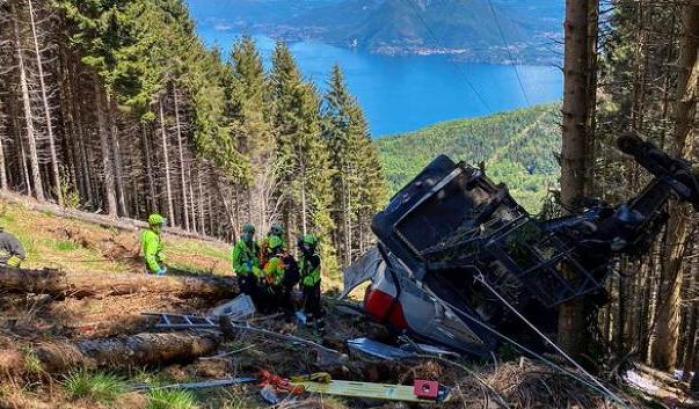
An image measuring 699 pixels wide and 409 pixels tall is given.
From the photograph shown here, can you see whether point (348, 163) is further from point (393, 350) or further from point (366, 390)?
point (366, 390)

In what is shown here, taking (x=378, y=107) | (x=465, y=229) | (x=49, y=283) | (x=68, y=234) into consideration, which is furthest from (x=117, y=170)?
(x=378, y=107)

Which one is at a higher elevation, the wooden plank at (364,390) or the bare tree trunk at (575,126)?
the bare tree trunk at (575,126)

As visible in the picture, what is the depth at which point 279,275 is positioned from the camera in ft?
33.6

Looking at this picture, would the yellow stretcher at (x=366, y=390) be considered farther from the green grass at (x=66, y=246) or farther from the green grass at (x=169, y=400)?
the green grass at (x=66, y=246)

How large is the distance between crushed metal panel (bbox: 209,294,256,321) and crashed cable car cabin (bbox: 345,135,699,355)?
199 cm

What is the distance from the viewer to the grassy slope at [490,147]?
138875mm

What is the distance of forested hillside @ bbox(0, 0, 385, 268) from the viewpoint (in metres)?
28.6

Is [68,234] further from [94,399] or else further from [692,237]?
[692,237]

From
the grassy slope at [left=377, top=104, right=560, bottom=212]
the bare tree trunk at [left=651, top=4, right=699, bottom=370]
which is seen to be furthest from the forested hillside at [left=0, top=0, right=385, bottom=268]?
the grassy slope at [left=377, top=104, right=560, bottom=212]

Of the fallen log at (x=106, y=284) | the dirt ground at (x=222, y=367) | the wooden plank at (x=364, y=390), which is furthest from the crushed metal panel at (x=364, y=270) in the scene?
the wooden plank at (x=364, y=390)

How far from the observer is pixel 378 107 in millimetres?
138625

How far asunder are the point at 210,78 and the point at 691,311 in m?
34.0

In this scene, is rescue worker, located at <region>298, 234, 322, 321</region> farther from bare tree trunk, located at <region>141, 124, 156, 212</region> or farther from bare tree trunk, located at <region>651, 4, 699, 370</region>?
bare tree trunk, located at <region>141, 124, 156, 212</region>

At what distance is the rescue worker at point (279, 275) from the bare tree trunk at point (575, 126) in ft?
15.4
